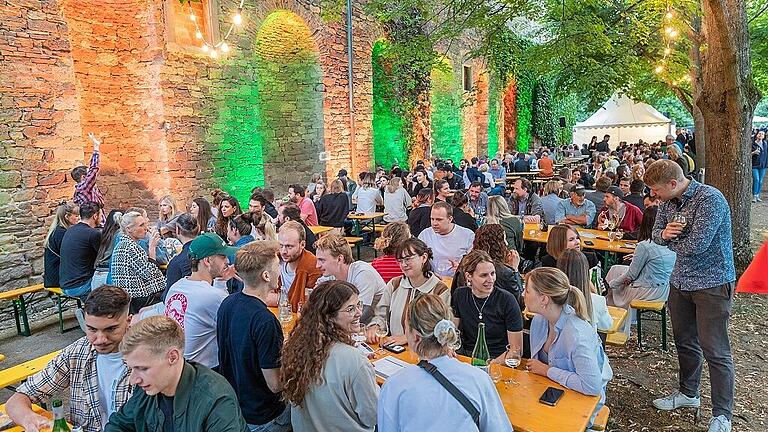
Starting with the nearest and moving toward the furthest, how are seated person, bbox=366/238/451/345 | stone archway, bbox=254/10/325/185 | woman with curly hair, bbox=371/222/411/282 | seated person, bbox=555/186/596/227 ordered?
seated person, bbox=366/238/451/345
woman with curly hair, bbox=371/222/411/282
seated person, bbox=555/186/596/227
stone archway, bbox=254/10/325/185

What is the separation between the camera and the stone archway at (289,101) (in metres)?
10.9

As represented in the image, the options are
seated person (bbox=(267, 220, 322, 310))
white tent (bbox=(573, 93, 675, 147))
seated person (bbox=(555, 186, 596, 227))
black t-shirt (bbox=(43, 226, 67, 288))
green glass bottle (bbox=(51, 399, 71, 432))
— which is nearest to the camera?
green glass bottle (bbox=(51, 399, 71, 432))

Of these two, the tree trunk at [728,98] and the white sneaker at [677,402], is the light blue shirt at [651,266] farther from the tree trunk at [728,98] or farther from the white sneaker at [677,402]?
the tree trunk at [728,98]

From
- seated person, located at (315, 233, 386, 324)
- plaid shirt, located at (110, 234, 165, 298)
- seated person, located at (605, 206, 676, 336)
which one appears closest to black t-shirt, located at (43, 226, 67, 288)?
plaid shirt, located at (110, 234, 165, 298)

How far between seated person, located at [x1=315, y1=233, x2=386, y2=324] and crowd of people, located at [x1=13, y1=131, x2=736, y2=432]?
0.01 meters

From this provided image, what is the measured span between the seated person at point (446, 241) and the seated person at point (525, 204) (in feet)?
8.32

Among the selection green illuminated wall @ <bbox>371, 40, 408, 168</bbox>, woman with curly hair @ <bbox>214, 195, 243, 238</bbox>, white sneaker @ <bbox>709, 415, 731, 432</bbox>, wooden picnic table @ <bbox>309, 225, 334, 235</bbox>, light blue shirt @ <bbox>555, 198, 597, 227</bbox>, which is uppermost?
green illuminated wall @ <bbox>371, 40, 408, 168</bbox>

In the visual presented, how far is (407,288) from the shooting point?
3.65 m

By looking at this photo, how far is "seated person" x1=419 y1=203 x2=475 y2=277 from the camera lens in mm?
5047

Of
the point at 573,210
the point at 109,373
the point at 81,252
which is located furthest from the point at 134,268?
the point at 573,210

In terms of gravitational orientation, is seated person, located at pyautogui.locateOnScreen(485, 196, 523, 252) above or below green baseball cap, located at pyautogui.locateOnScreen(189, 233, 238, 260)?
below

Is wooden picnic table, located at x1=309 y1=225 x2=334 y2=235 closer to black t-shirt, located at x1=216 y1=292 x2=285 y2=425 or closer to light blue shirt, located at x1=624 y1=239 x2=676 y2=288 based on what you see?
light blue shirt, located at x1=624 y1=239 x2=676 y2=288

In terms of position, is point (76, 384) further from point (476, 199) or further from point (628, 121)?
point (628, 121)

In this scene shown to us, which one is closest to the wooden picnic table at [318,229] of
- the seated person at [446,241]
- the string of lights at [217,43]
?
the seated person at [446,241]
